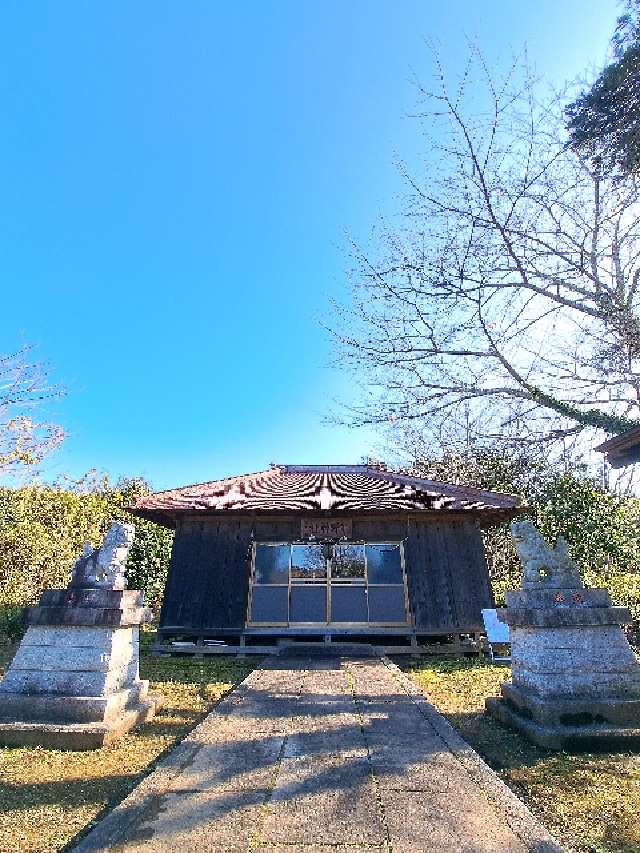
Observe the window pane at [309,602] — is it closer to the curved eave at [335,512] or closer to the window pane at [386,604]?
the window pane at [386,604]

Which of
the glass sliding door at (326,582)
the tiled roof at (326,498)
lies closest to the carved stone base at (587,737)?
the tiled roof at (326,498)

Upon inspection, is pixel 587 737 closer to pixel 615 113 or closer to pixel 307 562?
pixel 307 562

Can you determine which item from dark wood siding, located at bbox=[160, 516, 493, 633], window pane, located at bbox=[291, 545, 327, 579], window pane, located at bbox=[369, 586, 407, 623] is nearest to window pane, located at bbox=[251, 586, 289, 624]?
window pane, located at bbox=[291, 545, 327, 579]

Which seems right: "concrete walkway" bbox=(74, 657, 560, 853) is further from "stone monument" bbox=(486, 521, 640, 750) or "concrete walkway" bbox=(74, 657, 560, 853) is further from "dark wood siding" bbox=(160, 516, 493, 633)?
"dark wood siding" bbox=(160, 516, 493, 633)

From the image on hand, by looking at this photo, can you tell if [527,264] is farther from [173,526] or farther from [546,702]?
[173,526]

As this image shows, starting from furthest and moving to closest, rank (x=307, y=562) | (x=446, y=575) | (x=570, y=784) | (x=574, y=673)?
(x=307, y=562), (x=446, y=575), (x=574, y=673), (x=570, y=784)

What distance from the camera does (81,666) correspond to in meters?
4.20

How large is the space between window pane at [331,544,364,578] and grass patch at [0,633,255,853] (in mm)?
5179

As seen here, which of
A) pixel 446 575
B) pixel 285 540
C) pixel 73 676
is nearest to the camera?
pixel 73 676

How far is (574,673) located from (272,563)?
6987 millimetres

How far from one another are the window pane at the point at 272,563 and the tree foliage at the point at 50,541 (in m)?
3.02

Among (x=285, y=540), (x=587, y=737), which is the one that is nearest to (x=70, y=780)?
(x=587, y=737)

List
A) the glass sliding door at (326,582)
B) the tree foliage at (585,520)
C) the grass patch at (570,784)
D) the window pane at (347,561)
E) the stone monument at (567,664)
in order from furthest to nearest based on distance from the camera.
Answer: the tree foliage at (585,520)
the window pane at (347,561)
the glass sliding door at (326,582)
the stone monument at (567,664)
the grass patch at (570,784)

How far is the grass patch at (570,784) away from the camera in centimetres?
246
